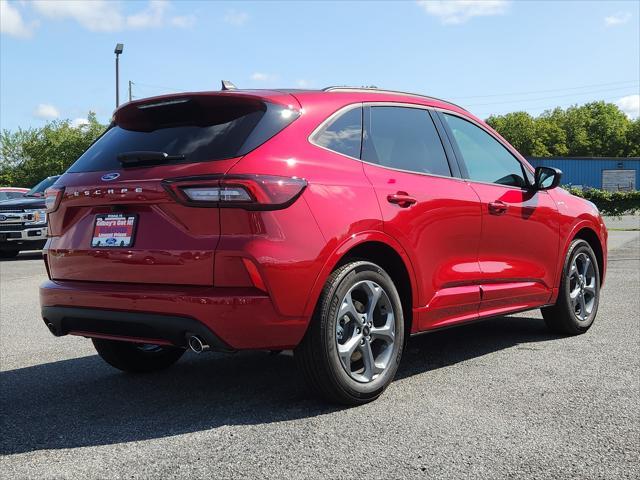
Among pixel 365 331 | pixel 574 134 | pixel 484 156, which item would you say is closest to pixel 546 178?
pixel 484 156

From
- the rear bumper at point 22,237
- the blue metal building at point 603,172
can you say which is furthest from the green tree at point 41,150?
the rear bumper at point 22,237

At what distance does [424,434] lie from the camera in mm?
3322

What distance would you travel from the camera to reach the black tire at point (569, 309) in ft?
18.9

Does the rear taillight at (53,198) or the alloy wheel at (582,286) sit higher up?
the rear taillight at (53,198)

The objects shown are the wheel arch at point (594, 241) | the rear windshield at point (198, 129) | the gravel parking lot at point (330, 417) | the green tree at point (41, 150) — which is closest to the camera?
the gravel parking lot at point (330, 417)

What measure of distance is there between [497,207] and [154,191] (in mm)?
2543

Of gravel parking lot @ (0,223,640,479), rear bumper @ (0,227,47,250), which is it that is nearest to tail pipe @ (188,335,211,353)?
gravel parking lot @ (0,223,640,479)

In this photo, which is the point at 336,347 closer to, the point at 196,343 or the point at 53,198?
the point at 196,343

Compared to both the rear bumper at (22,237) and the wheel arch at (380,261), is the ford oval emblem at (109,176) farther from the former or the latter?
the rear bumper at (22,237)

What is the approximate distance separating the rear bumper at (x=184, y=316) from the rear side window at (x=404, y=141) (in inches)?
46.1

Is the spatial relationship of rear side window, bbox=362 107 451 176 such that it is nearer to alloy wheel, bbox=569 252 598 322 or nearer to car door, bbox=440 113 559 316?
car door, bbox=440 113 559 316

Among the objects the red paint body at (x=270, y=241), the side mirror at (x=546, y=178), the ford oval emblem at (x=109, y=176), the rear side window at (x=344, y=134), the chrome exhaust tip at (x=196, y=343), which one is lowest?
the chrome exhaust tip at (x=196, y=343)

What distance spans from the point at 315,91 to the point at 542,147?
109m

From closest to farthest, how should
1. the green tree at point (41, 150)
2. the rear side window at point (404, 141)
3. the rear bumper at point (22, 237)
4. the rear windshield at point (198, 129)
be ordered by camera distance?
the rear windshield at point (198, 129) → the rear side window at point (404, 141) → the rear bumper at point (22, 237) → the green tree at point (41, 150)
